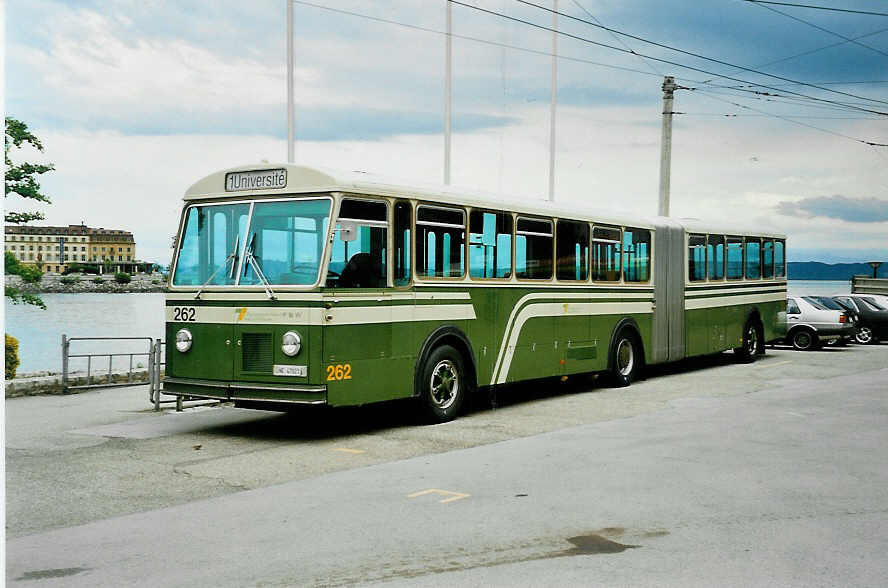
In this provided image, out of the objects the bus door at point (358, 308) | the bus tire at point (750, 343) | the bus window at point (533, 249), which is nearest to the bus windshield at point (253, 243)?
the bus door at point (358, 308)

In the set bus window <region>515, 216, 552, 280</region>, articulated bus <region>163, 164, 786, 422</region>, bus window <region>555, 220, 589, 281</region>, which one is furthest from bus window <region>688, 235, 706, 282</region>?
bus window <region>515, 216, 552, 280</region>

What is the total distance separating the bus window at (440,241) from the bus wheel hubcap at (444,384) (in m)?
1.20

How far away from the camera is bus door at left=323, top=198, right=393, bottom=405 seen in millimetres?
10836

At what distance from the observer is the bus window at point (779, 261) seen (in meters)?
24.3

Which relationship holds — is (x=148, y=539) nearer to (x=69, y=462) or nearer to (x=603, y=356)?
(x=69, y=462)

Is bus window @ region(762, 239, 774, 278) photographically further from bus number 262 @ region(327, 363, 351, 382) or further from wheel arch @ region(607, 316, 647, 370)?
bus number 262 @ region(327, 363, 351, 382)

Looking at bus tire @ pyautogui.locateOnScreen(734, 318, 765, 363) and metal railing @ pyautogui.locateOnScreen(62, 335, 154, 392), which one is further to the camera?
bus tire @ pyautogui.locateOnScreen(734, 318, 765, 363)

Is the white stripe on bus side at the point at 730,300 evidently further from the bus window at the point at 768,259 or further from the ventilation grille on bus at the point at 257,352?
the ventilation grille on bus at the point at 257,352

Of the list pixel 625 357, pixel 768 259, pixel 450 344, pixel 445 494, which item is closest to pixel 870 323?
pixel 768 259

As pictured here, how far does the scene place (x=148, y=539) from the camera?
668 centimetres

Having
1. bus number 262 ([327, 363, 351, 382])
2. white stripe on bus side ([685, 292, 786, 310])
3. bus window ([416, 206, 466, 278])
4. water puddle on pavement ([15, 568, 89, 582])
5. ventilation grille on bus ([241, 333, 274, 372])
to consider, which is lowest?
water puddle on pavement ([15, 568, 89, 582])

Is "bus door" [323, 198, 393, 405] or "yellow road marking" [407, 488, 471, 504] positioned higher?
"bus door" [323, 198, 393, 405]

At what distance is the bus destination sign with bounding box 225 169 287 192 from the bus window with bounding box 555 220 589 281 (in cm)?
552

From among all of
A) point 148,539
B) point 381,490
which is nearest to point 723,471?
point 381,490
